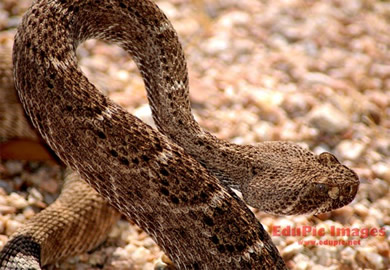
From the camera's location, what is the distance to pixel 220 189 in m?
4.08

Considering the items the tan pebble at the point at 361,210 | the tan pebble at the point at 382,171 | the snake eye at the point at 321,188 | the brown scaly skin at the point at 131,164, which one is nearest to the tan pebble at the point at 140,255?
the brown scaly skin at the point at 131,164

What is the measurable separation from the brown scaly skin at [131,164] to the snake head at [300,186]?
0.74 feet

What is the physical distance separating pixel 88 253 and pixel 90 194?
1.64 ft

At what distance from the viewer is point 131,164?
3971 mm

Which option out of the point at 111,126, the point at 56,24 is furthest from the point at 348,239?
the point at 56,24

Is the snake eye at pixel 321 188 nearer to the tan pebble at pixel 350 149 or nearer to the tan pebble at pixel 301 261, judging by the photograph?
the tan pebble at pixel 301 261

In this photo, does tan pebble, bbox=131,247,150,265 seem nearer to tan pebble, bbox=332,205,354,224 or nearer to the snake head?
the snake head

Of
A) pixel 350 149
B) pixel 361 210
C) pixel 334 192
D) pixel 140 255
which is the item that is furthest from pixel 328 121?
pixel 140 255

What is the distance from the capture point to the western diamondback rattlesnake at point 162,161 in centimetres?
393

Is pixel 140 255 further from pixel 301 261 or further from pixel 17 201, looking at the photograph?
pixel 301 261

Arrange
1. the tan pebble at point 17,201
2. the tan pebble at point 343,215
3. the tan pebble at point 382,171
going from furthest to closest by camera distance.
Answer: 1. the tan pebble at point 382,171
2. the tan pebble at point 343,215
3. the tan pebble at point 17,201

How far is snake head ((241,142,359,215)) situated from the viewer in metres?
4.20

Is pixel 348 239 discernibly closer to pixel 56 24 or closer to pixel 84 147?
pixel 84 147

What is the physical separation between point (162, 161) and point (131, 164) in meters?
A: 0.21
